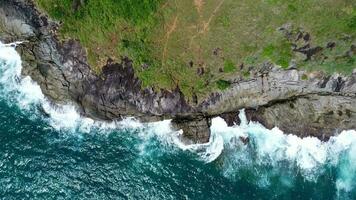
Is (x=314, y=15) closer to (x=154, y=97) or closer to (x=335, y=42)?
(x=335, y=42)

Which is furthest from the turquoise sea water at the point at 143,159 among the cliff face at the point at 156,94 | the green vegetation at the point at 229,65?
the green vegetation at the point at 229,65

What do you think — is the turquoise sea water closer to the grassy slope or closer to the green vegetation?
the green vegetation

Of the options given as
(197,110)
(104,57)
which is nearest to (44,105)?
(104,57)

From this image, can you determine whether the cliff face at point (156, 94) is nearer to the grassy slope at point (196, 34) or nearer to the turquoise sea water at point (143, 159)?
the turquoise sea water at point (143, 159)

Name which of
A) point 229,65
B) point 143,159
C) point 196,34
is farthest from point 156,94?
point 229,65

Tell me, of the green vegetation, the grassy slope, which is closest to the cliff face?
the grassy slope

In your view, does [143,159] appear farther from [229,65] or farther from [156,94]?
[229,65]
